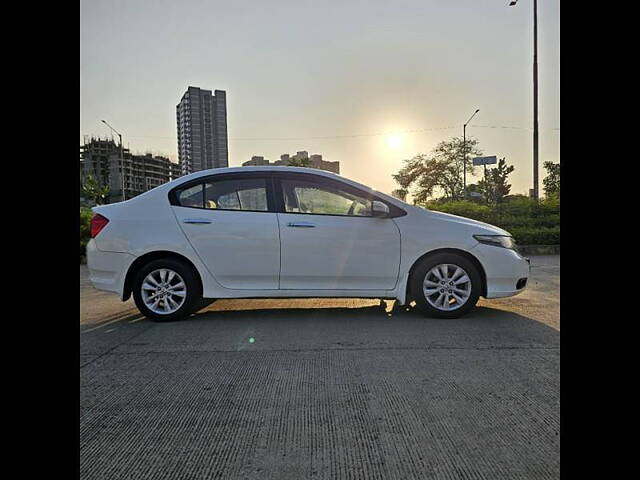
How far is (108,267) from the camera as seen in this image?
501cm

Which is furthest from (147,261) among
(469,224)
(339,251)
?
(469,224)

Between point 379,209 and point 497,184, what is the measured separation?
18.4 m

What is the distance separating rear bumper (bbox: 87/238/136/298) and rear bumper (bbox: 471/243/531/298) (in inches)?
146

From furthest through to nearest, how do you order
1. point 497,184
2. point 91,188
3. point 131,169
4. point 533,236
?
point 131,169
point 497,184
point 533,236
point 91,188

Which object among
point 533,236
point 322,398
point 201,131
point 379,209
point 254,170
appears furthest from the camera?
point 201,131

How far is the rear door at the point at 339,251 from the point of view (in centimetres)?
494

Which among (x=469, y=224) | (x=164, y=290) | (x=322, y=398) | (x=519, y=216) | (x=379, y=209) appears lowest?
(x=322, y=398)

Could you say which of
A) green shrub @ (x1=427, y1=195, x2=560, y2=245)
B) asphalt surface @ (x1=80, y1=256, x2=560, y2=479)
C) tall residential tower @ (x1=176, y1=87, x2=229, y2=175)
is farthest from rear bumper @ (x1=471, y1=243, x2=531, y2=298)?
tall residential tower @ (x1=176, y1=87, x2=229, y2=175)

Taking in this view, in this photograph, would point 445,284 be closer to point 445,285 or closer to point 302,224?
point 445,285

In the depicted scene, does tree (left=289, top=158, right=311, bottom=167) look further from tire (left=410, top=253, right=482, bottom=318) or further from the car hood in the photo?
tire (left=410, top=253, right=482, bottom=318)

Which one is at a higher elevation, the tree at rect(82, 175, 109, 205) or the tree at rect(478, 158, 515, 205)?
the tree at rect(478, 158, 515, 205)

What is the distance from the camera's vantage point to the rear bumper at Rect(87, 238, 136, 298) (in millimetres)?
4977
